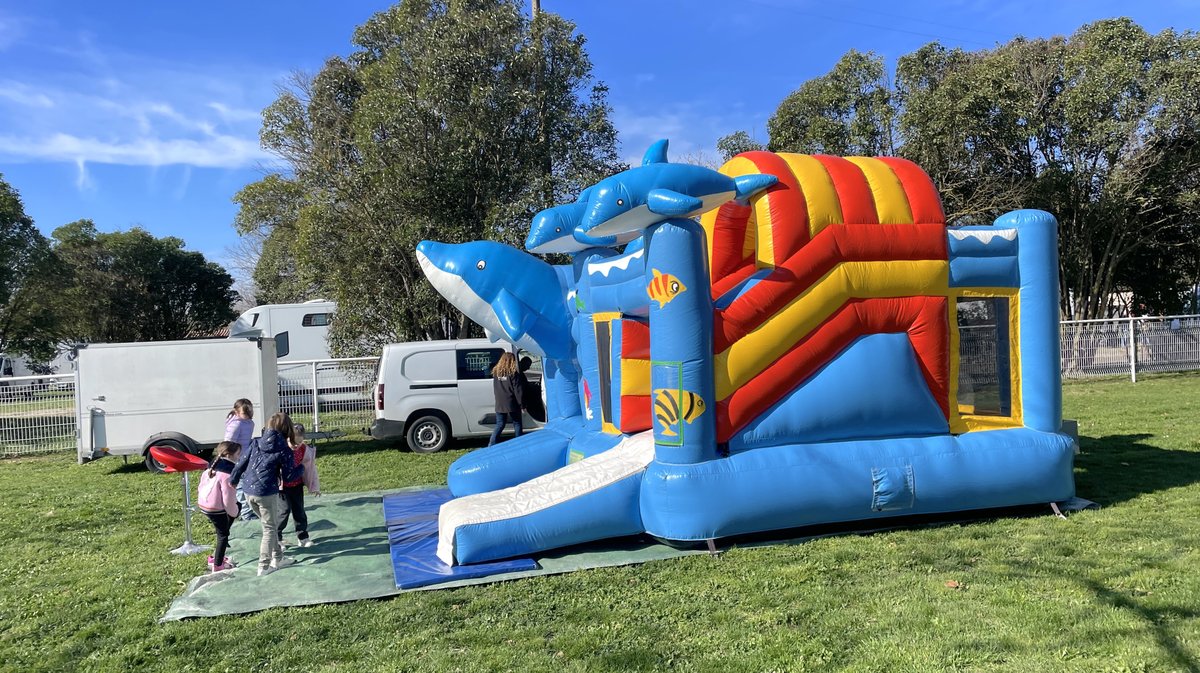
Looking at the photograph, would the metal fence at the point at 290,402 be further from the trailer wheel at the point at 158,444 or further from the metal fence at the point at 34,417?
the trailer wheel at the point at 158,444

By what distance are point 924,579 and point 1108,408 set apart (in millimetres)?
10762

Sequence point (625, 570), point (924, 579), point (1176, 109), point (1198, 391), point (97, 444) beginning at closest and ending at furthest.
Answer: point (924, 579) < point (625, 570) < point (97, 444) < point (1198, 391) < point (1176, 109)

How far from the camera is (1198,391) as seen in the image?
14.9 metres

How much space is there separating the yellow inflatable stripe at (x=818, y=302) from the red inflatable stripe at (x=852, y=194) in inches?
15.7

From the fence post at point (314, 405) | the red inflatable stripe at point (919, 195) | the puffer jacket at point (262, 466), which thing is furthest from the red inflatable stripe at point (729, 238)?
the fence post at point (314, 405)

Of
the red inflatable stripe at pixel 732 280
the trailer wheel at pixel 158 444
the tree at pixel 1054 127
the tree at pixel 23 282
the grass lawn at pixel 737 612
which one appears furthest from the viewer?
the tree at pixel 23 282

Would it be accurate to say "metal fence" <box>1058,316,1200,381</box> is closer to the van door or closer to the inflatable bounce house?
the inflatable bounce house

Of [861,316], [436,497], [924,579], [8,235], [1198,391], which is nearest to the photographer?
[924,579]

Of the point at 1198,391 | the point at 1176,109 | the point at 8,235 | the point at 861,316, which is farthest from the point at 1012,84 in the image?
the point at 8,235

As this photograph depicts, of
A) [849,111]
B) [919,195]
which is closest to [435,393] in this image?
[919,195]

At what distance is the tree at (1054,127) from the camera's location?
18031mm

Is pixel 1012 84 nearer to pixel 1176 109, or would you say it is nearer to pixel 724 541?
pixel 1176 109

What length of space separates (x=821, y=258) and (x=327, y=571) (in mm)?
4554

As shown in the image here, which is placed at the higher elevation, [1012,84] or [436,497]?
[1012,84]
